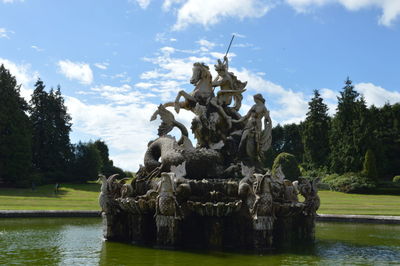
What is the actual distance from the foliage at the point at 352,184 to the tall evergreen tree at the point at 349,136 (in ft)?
12.2

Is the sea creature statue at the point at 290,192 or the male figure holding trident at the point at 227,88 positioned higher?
the male figure holding trident at the point at 227,88

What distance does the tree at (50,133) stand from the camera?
51.3m

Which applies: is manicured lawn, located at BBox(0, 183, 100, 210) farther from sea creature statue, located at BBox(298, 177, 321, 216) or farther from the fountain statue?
sea creature statue, located at BBox(298, 177, 321, 216)

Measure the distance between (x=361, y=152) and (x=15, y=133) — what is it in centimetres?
3612

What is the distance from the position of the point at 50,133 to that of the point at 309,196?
145 feet

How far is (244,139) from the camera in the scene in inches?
558

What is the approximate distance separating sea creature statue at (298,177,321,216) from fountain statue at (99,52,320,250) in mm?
30

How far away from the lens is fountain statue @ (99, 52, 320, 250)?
11352mm

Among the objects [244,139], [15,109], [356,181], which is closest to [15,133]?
[15,109]

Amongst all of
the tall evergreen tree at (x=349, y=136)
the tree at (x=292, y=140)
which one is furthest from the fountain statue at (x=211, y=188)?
the tree at (x=292, y=140)

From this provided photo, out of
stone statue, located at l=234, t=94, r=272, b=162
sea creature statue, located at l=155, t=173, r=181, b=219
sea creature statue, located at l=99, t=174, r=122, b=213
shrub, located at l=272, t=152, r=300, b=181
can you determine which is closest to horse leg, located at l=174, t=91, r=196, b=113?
stone statue, located at l=234, t=94, r=272, b=162

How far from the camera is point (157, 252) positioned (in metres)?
10.8

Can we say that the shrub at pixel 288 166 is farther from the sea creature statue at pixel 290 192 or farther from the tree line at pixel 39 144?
the sea creature statue at pixel 290 192

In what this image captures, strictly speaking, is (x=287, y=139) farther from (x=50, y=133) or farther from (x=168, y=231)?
(x=168, y=231)
